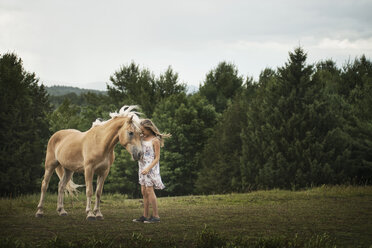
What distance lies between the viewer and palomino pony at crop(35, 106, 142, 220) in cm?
960

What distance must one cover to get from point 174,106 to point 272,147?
20.6m

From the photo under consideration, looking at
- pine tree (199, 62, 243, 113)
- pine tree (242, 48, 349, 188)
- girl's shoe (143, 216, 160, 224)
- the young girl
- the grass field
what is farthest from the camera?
pine tree (199, 62, 243, 113)

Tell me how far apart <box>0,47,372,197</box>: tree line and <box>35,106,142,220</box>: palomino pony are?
476 centimetres

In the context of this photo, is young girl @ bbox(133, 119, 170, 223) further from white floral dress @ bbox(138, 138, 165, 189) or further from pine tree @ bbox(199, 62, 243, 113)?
pine tree @ bbox(199, 62, 243, 113)

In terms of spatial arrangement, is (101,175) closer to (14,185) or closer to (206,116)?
(14,185)

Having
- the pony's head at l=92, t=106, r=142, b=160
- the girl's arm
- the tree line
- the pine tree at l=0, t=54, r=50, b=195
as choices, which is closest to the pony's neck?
the pony's head at l=92, t=106, r=142, b=160

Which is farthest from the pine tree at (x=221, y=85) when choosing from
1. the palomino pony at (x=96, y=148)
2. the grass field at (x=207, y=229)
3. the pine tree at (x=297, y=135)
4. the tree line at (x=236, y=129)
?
the palomino pony at (x=96, y=148)

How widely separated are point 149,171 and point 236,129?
26.9 metres

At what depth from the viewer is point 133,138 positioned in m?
9.51

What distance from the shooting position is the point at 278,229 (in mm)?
8570

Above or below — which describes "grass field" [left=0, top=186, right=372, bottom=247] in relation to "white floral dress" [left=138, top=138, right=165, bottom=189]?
below

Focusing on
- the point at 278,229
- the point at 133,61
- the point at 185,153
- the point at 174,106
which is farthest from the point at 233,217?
the point at 133,61

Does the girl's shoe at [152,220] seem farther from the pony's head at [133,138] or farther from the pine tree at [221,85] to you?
the pine tree at [221,85]

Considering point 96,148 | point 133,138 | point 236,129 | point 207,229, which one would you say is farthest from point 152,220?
point 236,129
